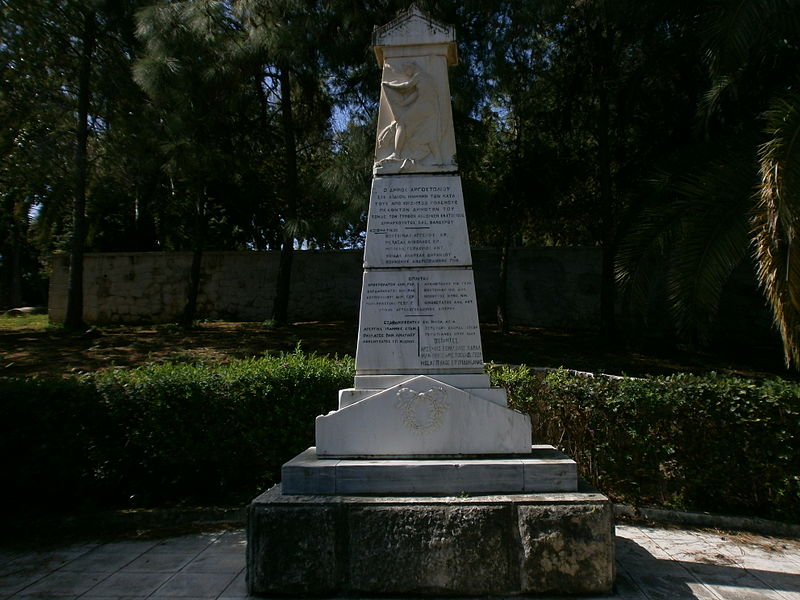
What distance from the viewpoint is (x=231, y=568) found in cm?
406

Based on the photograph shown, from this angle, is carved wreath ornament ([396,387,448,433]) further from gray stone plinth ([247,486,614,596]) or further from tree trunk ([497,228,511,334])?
tree trunk ([497,228,511,334])

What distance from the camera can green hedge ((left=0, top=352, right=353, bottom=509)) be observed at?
529 cm

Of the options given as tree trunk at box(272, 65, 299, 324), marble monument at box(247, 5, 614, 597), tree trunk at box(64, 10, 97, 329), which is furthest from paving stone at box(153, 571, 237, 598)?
tree trunk at box(64, 10, 97, 329)

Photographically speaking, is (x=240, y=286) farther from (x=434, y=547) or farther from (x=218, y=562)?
(x=434, y=547)

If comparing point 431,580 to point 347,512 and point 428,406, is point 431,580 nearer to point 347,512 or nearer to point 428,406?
point 347,512

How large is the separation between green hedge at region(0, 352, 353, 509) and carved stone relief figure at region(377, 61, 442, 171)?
7.77ft

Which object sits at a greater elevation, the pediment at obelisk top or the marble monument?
the pediment at obelisk top

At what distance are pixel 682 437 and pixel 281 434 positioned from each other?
339 centimetres

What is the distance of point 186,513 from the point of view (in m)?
5.25

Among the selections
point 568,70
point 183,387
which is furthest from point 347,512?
point 568,70

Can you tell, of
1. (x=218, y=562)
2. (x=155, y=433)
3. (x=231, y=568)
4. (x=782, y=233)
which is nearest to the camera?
(x=231, y=568)

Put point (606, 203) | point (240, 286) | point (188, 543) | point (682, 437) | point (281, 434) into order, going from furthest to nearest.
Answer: point (240, 286) → point (606, 203) → point (281, 434) → point (682, 437) → point (188, 543)

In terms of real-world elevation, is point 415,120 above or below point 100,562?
above

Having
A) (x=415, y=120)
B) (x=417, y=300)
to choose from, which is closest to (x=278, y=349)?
(x=417, y=300)
